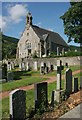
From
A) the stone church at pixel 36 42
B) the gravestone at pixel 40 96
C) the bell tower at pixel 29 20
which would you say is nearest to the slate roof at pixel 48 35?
the stone church at pixel 36 42

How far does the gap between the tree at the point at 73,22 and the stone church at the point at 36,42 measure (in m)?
27.9

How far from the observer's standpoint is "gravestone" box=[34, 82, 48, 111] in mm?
10172

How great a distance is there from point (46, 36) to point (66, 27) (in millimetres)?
30896

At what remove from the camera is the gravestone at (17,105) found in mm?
8484

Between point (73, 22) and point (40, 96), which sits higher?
point (73, 22)

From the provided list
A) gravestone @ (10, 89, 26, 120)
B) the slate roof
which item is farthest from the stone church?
gravestone @ (10, 89, 26, 120)

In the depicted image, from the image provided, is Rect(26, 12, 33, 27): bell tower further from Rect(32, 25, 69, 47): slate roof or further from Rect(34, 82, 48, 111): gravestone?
Rect(34, 82, 48, 111): gravestone

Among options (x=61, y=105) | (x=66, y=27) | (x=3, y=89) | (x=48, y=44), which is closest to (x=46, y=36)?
Answer: (x=48, y=44)

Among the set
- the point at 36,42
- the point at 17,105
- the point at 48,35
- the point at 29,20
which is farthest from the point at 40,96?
the point at 29,20

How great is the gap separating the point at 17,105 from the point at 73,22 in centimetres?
3078

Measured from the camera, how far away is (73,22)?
38156 mm

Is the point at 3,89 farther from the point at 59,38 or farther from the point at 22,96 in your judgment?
the point at 59,38

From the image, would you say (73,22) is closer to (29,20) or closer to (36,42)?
(36,42)

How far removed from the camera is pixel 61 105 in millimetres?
10898
